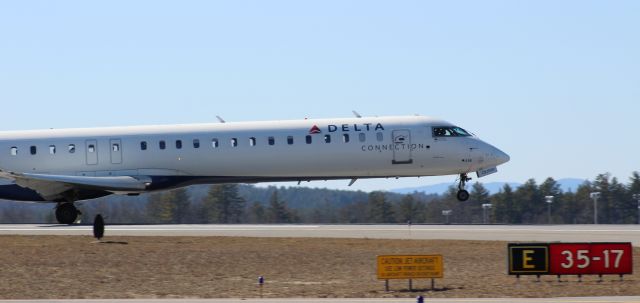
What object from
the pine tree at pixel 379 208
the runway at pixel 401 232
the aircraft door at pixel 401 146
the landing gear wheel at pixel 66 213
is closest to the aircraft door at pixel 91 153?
the landing gear wheel at pixel 66 213

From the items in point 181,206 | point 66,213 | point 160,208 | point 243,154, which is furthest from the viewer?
point 181,206

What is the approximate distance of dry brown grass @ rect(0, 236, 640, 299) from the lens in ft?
84.8

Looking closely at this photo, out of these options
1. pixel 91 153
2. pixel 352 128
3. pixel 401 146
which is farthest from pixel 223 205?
pixel 401 146

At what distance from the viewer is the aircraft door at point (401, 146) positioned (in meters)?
46.4

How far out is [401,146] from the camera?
46.4 m

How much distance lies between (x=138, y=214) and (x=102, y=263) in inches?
3613

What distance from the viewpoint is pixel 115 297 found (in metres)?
25.2

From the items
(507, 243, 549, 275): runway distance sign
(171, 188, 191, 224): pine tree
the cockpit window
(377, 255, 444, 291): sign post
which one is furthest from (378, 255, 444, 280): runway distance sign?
(171, 188, 191, 224): pine tree

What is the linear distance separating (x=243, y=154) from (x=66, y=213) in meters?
7.73

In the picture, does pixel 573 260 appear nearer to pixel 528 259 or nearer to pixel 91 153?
pixel 528 259

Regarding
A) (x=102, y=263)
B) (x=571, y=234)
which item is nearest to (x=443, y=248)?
(x=571, y=234)

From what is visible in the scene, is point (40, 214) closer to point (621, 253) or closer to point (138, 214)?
point (138, 214)

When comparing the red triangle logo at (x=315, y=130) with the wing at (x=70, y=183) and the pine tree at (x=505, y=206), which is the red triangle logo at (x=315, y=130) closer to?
the wing at (x=70, y=183)

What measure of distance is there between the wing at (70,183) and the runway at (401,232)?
1.61 m
